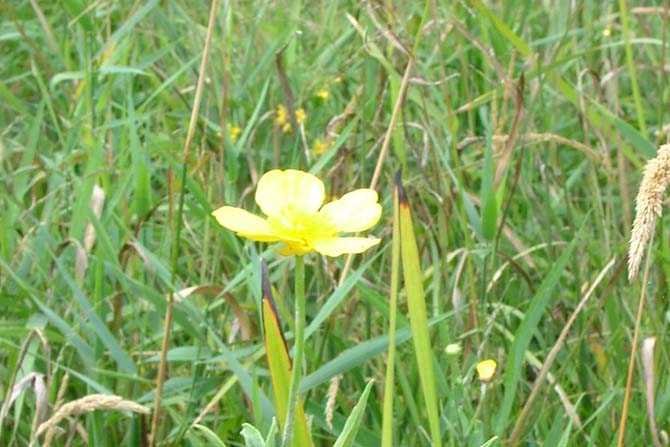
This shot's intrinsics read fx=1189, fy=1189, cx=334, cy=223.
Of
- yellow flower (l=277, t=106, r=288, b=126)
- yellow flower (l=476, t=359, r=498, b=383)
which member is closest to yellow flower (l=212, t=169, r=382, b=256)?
yellow flower (l=476, t=359, r=498, b=383)

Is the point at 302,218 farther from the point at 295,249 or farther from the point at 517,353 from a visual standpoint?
the point at 517,353

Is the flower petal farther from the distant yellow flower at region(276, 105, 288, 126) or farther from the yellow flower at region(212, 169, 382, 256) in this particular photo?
the distant yellow flower at region(276, 105, 288, 126)

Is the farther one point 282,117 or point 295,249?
point 282,117

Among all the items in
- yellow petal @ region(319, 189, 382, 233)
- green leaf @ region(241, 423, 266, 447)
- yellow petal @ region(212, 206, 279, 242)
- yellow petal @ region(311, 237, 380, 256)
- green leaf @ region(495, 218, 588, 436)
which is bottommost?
green leaf @ region(495, 218, 588, 436)

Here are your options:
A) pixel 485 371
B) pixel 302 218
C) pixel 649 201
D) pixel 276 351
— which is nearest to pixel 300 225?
pixel 302 218

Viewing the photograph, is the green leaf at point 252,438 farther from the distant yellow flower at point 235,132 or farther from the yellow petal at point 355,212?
the distant yellow flower at point 235,132

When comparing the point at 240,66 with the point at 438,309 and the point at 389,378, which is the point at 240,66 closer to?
the point at 438,309

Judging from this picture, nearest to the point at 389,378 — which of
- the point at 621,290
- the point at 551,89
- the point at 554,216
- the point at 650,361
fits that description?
the point at 650,361
